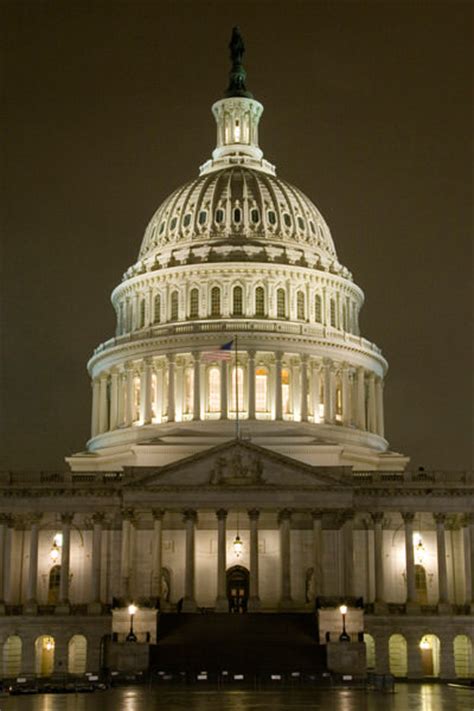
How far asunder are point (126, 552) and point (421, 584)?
79.0 ft

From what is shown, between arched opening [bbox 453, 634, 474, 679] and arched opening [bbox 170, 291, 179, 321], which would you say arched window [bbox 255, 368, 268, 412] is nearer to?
arched opening [bbox 170, 291, 179, 321]

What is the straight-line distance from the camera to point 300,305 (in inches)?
4658

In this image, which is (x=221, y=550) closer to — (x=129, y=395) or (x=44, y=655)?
(x=44, y=655)

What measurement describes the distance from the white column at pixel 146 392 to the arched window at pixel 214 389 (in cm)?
550

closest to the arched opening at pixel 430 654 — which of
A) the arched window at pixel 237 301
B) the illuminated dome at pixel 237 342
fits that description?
the illuminated dome at pixel 237 342

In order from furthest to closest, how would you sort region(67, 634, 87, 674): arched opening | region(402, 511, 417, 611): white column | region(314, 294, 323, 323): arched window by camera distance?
region(314, 294, 323, 323): arched window → region(402, 511, 417, 611): white column → region(67, 634, 87, 674): arched opening

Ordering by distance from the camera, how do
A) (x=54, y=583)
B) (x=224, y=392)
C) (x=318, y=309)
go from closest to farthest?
(x=54, y=583) < (x=224, y=392) < (x=318, y=309)

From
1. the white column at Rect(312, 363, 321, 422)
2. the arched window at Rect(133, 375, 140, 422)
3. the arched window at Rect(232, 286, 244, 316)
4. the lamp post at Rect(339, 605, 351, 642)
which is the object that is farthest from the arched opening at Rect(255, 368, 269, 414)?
the lamp post at Rect(339, 605, 351, 642)

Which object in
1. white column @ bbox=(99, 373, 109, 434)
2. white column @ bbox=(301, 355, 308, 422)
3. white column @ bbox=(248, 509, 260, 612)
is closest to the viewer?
white column @ bbox=(248, 509, 260, 612)

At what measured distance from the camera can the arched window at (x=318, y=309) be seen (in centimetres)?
11825

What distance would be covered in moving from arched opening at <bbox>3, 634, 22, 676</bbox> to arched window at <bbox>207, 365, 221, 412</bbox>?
29008mm

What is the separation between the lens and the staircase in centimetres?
7775

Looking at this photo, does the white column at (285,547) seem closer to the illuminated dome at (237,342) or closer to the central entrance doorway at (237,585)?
the central entrance doorway at (237,585)

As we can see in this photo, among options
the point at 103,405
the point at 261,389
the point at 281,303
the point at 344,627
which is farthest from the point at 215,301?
the point at 344,627
